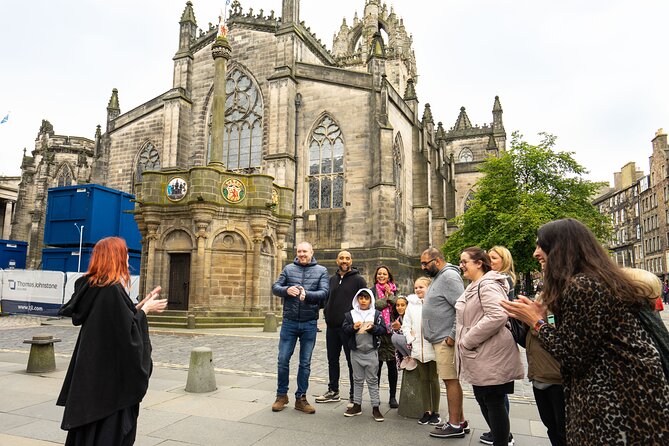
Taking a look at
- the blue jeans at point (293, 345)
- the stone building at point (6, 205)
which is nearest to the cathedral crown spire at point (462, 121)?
the stone building at point (6, 205)

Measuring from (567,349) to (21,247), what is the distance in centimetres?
3127

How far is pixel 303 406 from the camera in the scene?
508cm

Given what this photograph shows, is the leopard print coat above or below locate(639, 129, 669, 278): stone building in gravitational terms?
below

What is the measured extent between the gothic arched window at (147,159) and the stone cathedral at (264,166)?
0.27ft

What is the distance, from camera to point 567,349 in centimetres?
219

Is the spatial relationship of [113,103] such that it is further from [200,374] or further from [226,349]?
[200,374]

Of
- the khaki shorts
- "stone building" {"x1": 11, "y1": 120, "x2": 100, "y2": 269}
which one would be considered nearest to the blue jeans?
the khaki shorts

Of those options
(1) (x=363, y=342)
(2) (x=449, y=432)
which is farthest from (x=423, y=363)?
(2) (x=449, y=432)

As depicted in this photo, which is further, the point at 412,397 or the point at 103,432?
the point at 412,397

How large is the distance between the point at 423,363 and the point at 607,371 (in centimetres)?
300

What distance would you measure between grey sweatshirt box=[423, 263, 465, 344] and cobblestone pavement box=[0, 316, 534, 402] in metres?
2.02

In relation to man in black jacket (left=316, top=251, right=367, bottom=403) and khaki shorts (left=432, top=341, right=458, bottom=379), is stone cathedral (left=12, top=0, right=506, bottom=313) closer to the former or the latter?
man in black jacket (left=316, top=251, right=367, bottom=403)

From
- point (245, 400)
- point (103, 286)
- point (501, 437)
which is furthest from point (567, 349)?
point (245, 400)

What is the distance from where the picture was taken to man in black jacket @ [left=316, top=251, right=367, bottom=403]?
5375 millimetres
